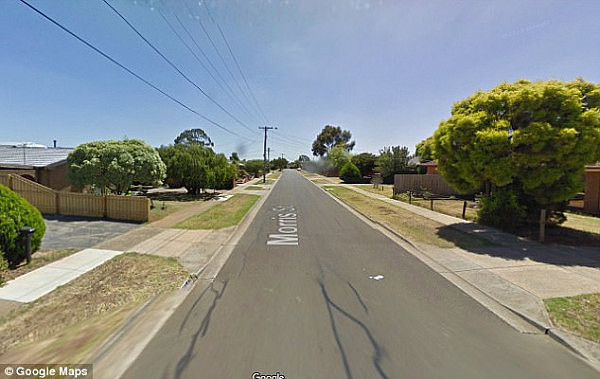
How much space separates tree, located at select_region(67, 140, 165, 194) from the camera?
1215 cm

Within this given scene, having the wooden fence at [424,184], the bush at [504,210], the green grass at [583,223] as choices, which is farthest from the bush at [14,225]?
the wooden fence at [424,184]

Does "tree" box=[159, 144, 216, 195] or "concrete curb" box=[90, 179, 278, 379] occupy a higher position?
"tree" box=[159, 144, 216, 195]

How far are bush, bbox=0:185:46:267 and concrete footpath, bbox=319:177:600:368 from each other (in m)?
9.32

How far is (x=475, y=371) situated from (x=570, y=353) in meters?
1.48

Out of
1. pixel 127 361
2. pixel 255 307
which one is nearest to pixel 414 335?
pixel 255 307

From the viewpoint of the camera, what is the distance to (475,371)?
285 cm

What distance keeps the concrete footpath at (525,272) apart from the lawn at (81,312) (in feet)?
19.4

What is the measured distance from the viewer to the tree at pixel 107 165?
12148 mm

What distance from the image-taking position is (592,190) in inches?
525

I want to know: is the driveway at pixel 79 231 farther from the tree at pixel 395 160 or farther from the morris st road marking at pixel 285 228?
the tree at pixel 395 160

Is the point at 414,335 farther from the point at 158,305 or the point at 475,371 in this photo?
the point at 158,305

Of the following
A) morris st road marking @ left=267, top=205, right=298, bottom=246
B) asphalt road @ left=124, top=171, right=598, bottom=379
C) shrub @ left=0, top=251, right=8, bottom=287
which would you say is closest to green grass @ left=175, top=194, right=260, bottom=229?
morris st road marking @ left=267, top=205, right=298, bottom=246

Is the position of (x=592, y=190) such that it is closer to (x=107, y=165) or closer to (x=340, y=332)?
(x=340, y=332)

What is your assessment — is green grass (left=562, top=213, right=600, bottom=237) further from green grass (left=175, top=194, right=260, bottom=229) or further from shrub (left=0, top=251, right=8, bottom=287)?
shrub (left=0, top=251, right=8, bottom=287)
